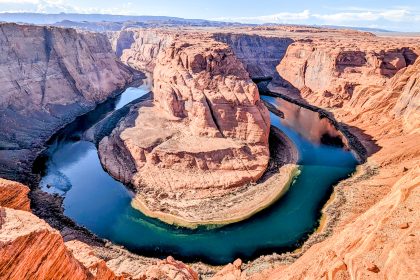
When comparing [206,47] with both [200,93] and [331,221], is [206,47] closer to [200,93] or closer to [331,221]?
[200,93]

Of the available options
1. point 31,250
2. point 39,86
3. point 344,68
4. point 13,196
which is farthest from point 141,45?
point 31,250

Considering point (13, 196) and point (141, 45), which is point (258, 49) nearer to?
point (141, 45)

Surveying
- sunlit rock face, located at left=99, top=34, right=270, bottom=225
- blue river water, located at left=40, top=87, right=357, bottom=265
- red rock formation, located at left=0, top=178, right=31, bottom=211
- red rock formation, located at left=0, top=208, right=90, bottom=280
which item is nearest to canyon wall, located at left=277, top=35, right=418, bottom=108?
blue river water, located at left=40, top=87, right=357, bottom=265

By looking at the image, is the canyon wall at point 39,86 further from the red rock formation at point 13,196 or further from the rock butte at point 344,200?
the red rock formation at point 13,196

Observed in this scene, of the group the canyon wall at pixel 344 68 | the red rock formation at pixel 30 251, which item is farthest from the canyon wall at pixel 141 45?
the red rock formation at pixel 30 251

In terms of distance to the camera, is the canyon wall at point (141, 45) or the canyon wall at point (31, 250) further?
the canyon wall at point (141, 45)
